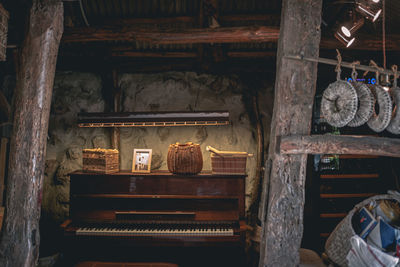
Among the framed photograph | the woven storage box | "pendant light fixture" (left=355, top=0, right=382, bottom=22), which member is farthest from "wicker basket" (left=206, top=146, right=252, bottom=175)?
"pendant light fixture" (left=355, top=0, right=382, bottom=22)

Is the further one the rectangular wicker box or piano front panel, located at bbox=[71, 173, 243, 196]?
the rectangular wicker box

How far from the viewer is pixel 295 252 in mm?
2281

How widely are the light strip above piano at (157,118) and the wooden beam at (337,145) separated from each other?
1469 mm

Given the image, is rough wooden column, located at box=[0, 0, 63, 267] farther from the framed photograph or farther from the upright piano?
the framed photograph

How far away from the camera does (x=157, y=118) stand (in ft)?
12.1

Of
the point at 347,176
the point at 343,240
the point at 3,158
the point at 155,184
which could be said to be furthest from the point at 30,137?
the point at 347,176

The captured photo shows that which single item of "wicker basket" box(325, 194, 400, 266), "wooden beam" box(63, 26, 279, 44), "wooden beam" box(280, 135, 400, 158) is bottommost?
"wicker basket" box(325, 194, 400, 266)

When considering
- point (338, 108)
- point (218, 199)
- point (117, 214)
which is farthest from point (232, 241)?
point (338, 108)

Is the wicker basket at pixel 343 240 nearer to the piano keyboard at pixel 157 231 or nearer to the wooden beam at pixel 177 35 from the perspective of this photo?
the piano keyboard at pixel 157 231

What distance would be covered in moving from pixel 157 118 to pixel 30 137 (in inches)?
62.7

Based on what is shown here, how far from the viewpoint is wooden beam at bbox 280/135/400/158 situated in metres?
2.23

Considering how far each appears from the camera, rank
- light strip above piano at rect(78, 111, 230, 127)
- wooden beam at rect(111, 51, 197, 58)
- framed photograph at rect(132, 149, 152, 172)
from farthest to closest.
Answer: wooden beam at rect(111, 51, 197, 58)
framed photograph at rect(132, 149, 152, 172)
light strip above piano at rect(78, 111, 230, 127)

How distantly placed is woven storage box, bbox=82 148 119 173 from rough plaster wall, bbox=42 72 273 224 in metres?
0.76

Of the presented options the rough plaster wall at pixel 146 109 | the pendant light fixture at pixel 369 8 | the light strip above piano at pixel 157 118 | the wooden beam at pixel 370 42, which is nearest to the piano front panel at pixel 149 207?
the rough plaster wall at pixel 146 109
